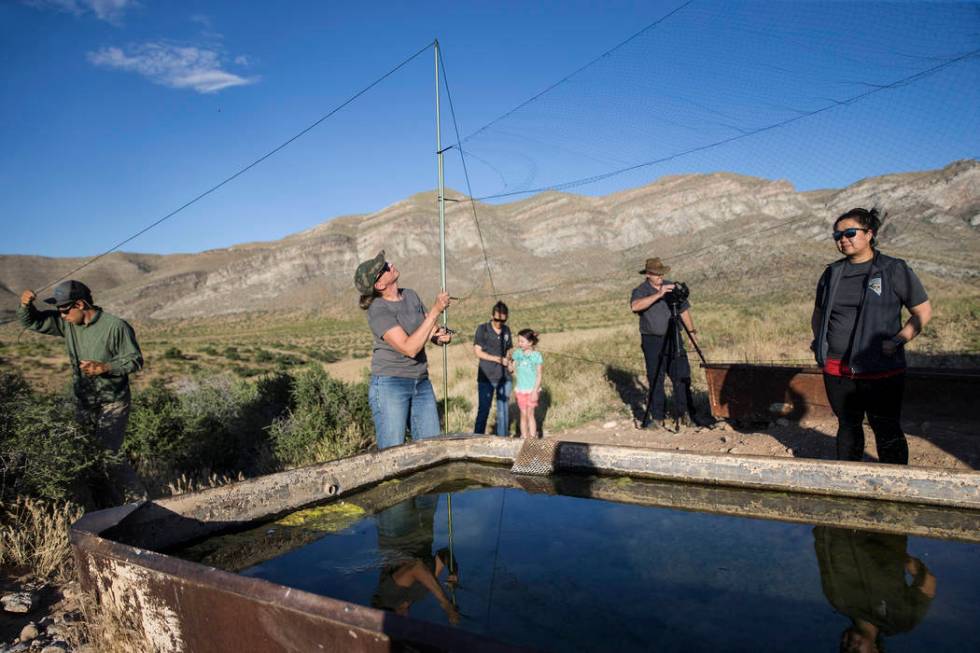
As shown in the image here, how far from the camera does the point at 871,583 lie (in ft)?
8.16

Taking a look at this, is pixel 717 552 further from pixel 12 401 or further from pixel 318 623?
pixel 12 401

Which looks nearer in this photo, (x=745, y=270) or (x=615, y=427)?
(x=615, y=427)

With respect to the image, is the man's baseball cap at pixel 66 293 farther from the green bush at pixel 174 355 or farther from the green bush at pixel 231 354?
the green bush at pixel 174 355

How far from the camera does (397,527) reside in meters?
3.21

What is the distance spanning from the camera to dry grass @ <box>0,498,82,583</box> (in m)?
3.37

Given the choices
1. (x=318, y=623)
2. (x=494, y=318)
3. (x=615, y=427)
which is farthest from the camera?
(x=615, y=427)

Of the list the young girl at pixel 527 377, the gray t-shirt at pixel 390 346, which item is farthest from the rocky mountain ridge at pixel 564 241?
the gray t-shirt at pixel 390 346

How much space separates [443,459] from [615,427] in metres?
3.66

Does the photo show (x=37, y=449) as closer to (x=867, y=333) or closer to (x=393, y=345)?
(x=393, y=345)

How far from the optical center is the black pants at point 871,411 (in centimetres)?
361

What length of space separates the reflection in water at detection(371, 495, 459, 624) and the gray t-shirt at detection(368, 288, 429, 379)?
84 centimetres

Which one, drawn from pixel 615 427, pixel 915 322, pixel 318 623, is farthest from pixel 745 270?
pixel 318 623

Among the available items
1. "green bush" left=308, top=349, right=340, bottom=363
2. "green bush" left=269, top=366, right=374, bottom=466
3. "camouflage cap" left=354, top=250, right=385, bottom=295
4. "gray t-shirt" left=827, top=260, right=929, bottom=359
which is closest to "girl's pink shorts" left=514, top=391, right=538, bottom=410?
"green bush" left=269, top=366, right=374, bottom=466

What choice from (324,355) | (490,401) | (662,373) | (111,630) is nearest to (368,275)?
(111,630)
